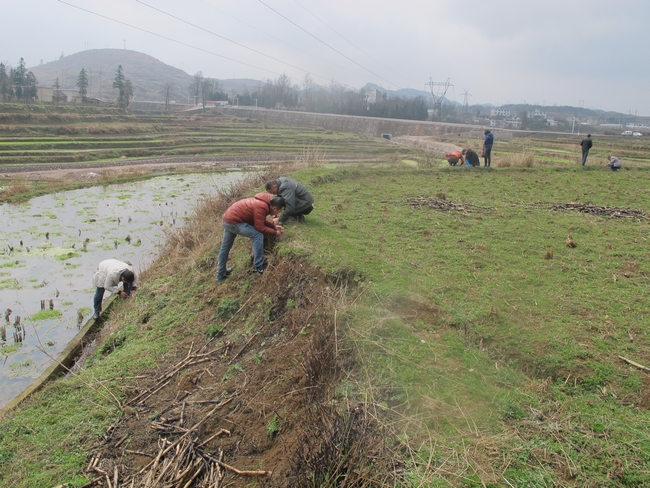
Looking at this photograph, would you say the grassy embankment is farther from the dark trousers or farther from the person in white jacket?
the dark trousers

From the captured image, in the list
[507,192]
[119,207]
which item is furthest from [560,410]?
[119,207]

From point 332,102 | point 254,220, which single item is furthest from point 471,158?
point 332,102

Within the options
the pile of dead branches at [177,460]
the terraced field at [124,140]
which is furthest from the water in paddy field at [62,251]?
the terraced field at [124,140]

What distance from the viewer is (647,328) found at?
5379 millimetres

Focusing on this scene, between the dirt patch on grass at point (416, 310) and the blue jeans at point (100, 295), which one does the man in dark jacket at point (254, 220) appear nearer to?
the blue jeans at point (100, 295)

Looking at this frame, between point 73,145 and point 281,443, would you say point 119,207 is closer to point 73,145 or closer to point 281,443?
point 281,443

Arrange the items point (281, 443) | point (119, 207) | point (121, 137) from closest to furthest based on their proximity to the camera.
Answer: point (281, 443) → point (119, 207) → point (121, 137)

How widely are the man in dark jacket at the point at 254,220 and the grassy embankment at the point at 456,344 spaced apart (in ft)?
1.12

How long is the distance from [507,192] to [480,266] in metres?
7.60

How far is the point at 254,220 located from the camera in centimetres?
741

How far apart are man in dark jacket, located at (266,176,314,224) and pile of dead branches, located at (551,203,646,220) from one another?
22.5 feet

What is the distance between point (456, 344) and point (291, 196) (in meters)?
4.30

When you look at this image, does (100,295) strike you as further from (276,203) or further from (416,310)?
(416,310)

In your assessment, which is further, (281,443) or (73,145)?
(73,145)
